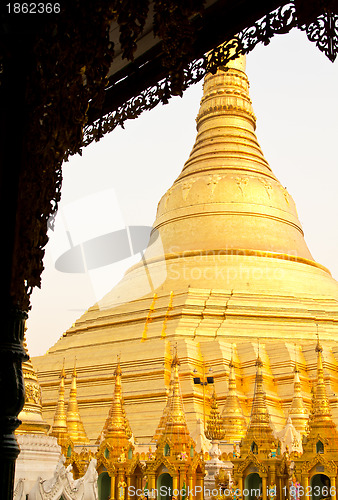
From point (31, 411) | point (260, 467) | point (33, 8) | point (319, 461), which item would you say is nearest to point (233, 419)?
point (260, 467)

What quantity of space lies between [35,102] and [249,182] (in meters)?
21.3

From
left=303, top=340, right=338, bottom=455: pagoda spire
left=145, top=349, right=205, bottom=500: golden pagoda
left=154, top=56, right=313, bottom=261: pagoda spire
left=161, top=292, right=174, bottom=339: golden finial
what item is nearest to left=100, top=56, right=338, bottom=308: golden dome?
left=154, top=56, right=313, bottom=261: pagoda spire

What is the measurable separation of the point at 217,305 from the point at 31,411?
13775 mm

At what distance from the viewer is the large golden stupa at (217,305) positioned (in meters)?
17.3

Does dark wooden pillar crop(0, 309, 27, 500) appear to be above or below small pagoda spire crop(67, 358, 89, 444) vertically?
below

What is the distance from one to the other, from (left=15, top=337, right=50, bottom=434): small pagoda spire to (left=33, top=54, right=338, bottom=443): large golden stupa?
8.65m

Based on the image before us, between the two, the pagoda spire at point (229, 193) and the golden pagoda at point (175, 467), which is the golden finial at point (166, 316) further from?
the golden pagoda at point (175, 467)

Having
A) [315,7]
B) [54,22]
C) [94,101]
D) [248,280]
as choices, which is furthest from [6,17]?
Answer: [248,280]

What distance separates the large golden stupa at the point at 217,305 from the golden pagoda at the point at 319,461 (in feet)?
15.0

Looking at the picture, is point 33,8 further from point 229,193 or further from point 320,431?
point 229,193

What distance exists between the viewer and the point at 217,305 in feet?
→ 65.2

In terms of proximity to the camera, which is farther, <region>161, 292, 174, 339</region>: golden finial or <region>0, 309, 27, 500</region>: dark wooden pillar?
<region>161, 292, 174, 339</region>: golden finial

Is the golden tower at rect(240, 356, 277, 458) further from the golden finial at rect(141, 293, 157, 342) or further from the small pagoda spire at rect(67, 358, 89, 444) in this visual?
the golden finial at rect(141, 293, 157, 342)

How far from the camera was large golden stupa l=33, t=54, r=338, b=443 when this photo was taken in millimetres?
17312
